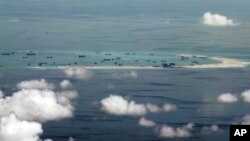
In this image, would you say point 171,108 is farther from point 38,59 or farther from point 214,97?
point 38,59

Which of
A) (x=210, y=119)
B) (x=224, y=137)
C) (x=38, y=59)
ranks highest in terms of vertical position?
(x=38, y=59)

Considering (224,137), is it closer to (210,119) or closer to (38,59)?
(210,119)

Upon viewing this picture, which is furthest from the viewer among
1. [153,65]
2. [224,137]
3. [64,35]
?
[64,35]

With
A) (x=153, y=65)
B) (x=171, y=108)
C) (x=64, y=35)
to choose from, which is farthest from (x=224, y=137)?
(x=64, y=35)

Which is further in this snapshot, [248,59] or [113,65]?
[248,59]

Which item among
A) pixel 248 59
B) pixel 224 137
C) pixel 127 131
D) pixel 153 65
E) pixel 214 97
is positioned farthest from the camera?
pixel 248 59

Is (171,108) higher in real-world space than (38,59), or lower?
lower

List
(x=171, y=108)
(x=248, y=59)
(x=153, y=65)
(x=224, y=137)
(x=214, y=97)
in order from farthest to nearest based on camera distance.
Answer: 1. (x=248, y=59)
2. (x=153, y=65)
3. (x=214, y=97)
4. (x=171, y=108)
5. (x=224, y=137)

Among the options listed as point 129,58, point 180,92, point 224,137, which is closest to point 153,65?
point 129,58

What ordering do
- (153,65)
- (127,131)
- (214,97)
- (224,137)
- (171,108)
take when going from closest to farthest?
1. (224,137)
2. (127,131)
3. (171,108)
4. (214,97)
5. (153,65)
